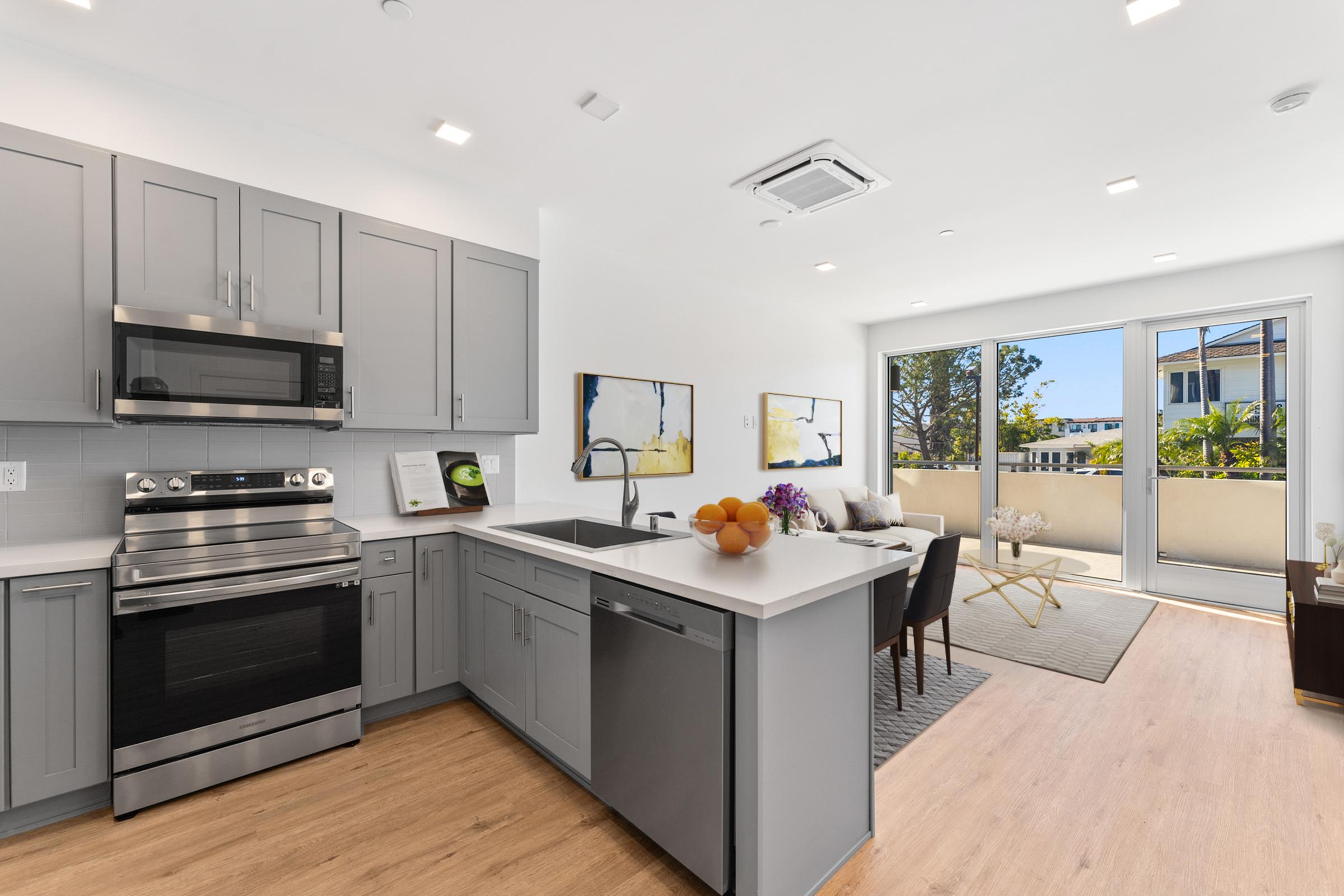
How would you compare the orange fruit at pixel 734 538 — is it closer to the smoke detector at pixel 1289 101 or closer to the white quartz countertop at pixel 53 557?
the white quartz countertop at pixel 53 557

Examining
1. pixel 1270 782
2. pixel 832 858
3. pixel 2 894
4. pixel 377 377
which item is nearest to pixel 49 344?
pixel 377 377

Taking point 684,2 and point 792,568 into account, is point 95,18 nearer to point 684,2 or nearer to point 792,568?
point 684,2

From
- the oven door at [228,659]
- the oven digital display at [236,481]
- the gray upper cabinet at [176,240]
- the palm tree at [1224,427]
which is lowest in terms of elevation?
the oven door at [228,659]

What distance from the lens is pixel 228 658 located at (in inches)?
82.1

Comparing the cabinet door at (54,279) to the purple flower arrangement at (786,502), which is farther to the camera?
the purple flower arrangement at (786,502)

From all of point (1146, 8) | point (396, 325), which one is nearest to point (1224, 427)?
point (1146, 8)

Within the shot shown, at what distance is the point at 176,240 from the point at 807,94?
2540 mm

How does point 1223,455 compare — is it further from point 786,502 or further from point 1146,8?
point 1146,8

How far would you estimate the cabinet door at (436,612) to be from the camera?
2.63m

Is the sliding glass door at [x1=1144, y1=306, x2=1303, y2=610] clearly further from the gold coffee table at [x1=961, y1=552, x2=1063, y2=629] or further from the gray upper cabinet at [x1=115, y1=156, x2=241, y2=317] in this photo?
the gray upper cabinet at [x1=115, y1=156, x2=241, y2=317]

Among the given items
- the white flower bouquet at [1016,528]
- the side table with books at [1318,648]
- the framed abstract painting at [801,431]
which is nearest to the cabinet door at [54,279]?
the framed abstract painting at [801,431]

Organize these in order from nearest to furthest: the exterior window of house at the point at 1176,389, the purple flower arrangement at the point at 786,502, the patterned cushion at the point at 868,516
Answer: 1. the purple flower arrangement at the point at 786,502
2. the exterior window of house at the point at 1176,389
3. the patterned cushion at the point at 868,516

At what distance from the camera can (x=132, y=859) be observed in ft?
5.73

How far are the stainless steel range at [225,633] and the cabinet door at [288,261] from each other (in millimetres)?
700
